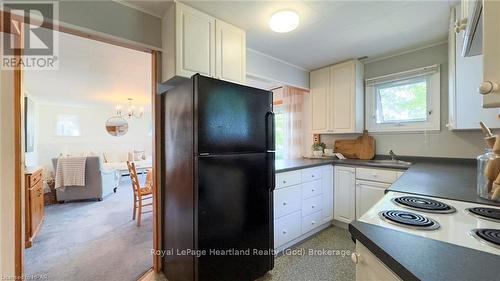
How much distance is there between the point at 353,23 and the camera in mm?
2096

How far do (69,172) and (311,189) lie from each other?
440 centimetres

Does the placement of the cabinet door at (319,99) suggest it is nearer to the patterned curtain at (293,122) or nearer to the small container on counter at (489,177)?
the patterned curtain at (293,122)

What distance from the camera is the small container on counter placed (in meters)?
1.05

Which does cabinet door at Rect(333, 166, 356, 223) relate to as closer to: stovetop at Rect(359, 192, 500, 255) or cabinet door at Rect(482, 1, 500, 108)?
stovetop at Rect(359, 192, 500, 255)

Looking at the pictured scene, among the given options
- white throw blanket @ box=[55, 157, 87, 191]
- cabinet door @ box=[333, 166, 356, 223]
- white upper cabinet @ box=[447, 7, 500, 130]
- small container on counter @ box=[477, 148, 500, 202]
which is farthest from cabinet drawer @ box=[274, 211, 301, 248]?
white throw blanket @ box=[55, 157, 87, 191]

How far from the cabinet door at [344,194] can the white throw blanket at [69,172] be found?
455cm

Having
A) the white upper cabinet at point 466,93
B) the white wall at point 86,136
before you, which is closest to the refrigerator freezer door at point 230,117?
the white upper cabinet at point 466,93

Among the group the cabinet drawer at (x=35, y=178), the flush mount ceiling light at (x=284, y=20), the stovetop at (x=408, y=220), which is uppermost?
the flush mount ceiling light at (x=284, y=20)

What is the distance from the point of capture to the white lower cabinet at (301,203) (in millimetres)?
2182

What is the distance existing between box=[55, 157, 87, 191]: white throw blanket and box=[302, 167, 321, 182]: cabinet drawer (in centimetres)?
415

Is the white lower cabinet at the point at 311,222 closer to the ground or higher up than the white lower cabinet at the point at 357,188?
closer to the ground

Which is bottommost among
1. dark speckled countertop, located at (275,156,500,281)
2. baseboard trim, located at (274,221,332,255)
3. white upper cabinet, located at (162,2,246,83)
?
baseboard trim, located at (274,221,332,255)

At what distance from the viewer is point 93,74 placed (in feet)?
11.7

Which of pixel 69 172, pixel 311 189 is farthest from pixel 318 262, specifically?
pixel 69 172
